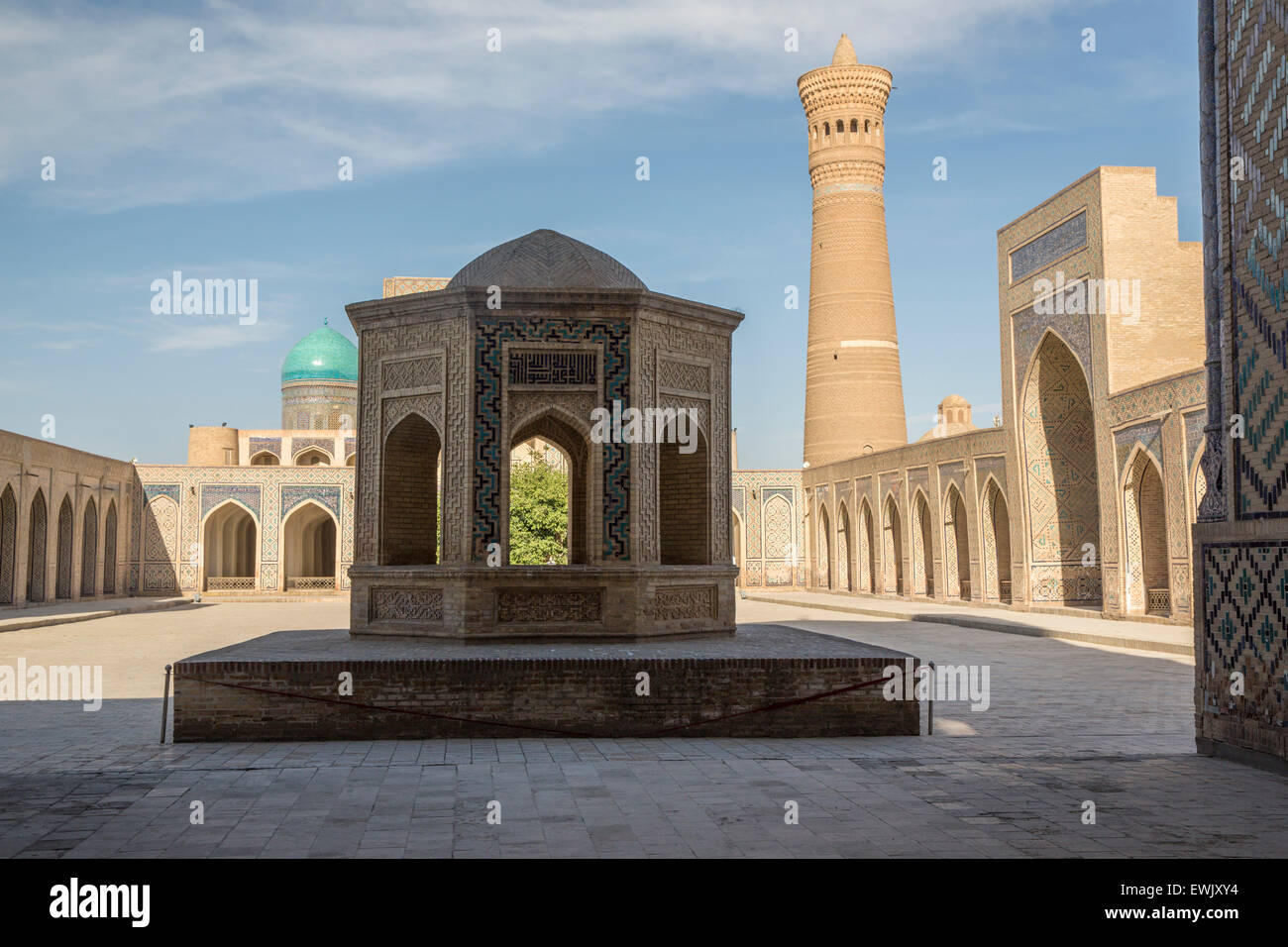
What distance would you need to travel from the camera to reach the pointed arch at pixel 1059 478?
1819cm

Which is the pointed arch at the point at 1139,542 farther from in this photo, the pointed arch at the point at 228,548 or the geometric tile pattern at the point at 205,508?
the pointed arch at the point at 228,548

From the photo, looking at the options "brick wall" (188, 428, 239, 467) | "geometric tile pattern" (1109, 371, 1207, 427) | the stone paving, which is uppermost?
"brick wall" (188, 428, 239, 467)

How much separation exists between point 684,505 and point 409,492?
2.26m

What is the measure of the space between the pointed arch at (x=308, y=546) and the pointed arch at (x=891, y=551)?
12.7 meters

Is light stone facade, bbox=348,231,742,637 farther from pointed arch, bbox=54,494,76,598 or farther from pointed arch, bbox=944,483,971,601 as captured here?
pointed arch, bbox=54,494,76,598

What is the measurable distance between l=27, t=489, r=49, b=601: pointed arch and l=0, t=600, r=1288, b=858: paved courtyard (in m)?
15.4

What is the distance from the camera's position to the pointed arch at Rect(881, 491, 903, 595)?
2456cm

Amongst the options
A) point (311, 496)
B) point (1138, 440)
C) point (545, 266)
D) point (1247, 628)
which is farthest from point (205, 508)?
point (1247, 628)

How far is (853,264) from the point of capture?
1109 inches

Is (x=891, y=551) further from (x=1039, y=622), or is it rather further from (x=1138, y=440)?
(x=1138, y=440)

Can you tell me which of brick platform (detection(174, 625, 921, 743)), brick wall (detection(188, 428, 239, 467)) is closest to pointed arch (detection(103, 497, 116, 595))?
brick wall (detection(188, 428, 239, 467))

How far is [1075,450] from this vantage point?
18.3 metres

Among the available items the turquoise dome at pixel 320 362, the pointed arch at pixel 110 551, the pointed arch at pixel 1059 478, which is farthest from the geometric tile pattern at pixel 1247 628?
the turquoise dome at pixel 320 362

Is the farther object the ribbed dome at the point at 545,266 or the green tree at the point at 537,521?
the green tree at the point at 537,521
